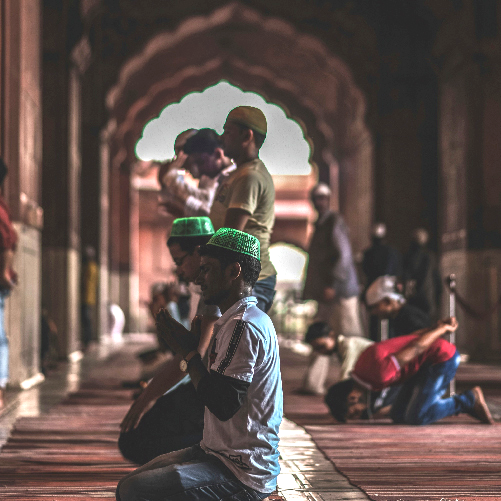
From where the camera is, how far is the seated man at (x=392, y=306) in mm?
6117

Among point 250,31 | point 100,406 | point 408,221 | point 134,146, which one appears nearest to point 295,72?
point 250,31

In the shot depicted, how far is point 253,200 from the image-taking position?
4.28 m

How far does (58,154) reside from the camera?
462 inches

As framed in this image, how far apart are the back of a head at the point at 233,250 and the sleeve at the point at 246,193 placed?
152 cm

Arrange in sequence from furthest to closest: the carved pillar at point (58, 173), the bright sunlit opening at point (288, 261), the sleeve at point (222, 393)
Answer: the bright sunlit opening at point (288, 261) → the carved pillar at point (58, 173) → the sleeve at point (222, 393)

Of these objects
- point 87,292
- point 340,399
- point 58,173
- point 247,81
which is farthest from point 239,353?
point 247,81

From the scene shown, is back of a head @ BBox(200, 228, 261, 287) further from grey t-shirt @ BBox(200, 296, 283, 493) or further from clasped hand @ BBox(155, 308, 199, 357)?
clasped hand @ BBox(155, 308, 199, 357)

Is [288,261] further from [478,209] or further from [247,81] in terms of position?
[478,209]

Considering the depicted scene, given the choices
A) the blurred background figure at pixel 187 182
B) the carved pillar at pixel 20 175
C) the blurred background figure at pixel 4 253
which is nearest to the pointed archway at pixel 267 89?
the carved pillar at pixel 20 175

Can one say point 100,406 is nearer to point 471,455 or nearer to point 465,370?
point 471,455

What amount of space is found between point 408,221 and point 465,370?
4.81 meters

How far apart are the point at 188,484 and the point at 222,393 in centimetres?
30

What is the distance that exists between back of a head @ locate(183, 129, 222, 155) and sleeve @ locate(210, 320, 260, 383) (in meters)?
2.57

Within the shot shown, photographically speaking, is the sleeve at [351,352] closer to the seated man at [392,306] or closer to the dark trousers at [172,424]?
the seated man at [392,306]
